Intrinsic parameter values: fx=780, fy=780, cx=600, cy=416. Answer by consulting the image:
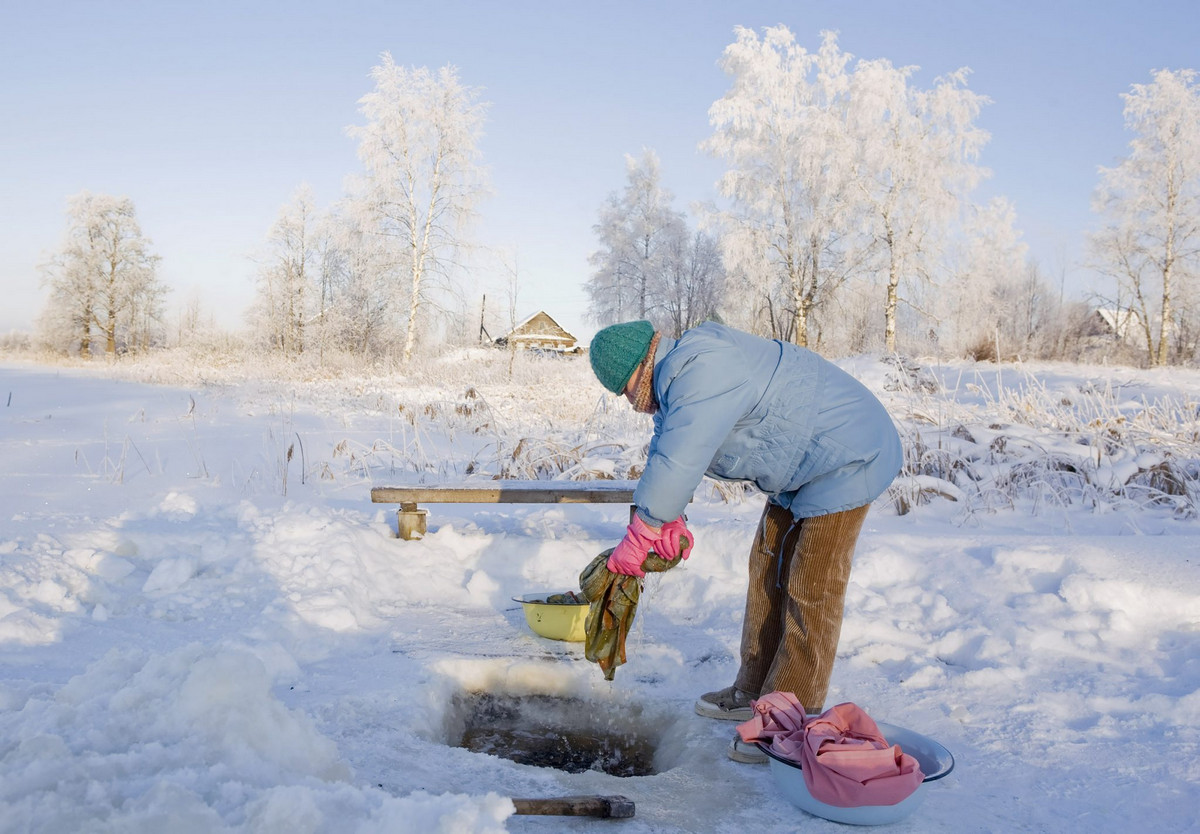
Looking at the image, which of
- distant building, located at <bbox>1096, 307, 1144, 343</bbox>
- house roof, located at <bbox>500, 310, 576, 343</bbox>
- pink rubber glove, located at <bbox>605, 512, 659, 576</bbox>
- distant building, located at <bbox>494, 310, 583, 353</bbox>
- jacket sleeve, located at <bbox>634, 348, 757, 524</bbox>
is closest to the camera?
jacket sleeve, located at <bbox>634, 348, 757, 524</bbox>

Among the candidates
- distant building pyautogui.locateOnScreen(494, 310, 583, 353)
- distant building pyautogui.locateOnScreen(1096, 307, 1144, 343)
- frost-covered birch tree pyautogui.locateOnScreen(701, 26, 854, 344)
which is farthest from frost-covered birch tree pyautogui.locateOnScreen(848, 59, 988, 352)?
distant building pyautogui.locateOnScreen(494, 310, 583, 353)

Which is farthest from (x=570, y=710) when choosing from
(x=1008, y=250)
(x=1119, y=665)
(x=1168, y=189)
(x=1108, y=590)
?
(x=1008, y=250)

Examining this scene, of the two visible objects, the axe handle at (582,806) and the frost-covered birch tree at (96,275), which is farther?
the frost-covered birch tree at (96,275)

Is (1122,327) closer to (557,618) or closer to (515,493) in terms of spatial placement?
(515,493)

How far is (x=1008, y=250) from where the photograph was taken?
27438mm

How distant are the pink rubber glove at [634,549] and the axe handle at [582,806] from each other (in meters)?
0.70

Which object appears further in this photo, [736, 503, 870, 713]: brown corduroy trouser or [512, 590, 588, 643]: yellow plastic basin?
[512, 590, 588, 643]: yellow plastic basin

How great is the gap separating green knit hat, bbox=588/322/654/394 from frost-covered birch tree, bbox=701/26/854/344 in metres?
21.5

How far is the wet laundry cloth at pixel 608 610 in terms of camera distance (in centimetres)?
274

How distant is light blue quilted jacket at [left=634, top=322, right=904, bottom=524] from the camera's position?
2.44m

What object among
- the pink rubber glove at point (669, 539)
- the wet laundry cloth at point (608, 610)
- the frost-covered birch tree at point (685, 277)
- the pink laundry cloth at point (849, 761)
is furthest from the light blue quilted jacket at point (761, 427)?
the frost-covered birch tree at point (685, 277)

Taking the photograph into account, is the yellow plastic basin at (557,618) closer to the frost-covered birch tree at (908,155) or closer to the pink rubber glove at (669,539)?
the pink rubber glove at (669,539)

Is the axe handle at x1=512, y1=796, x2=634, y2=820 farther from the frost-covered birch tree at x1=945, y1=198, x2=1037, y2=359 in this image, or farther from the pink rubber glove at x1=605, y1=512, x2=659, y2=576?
the frost-covered birch tree at x1=945, y1=198, x2=1037, y2=359

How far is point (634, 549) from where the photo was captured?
2.58 metres
